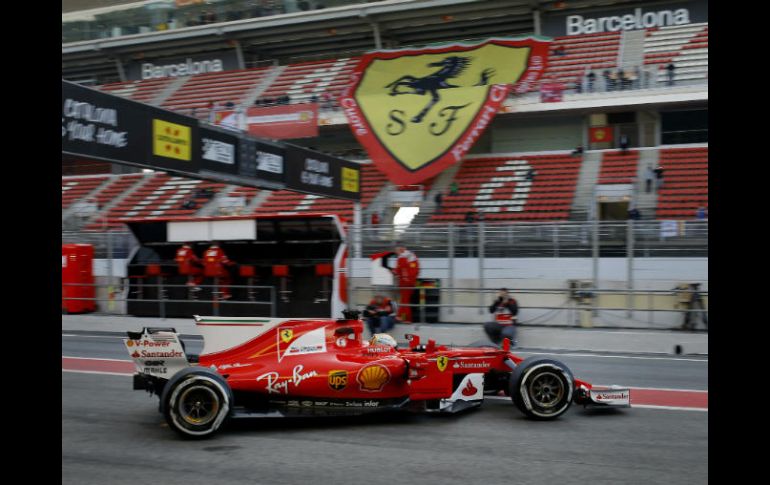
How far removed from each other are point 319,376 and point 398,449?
3.98ft

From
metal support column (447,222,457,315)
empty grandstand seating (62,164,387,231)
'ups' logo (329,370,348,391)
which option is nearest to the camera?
'ups' logo (329,370,348,391)

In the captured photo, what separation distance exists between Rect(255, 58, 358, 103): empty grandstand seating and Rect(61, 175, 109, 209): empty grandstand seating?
7.59 meters

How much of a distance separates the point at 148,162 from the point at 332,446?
6687 mm

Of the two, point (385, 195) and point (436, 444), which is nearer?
point (436, 444)

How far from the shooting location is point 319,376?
24.1ft

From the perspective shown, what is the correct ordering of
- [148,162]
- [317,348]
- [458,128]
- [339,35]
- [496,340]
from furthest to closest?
[339,35] → [458,128] → [496,340] → [148,162] → [317,348]

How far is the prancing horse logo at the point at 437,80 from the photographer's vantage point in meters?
24.8

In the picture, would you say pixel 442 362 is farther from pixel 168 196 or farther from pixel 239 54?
pixel 239 54

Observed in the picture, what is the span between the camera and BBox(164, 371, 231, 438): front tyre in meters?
7.02

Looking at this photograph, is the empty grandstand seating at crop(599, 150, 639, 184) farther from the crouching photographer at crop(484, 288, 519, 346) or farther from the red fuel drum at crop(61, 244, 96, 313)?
the red fuel drum at crop(61, 244, 96, 313)

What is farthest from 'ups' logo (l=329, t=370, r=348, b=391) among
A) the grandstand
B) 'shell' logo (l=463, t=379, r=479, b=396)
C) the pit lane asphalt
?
the grandstand
